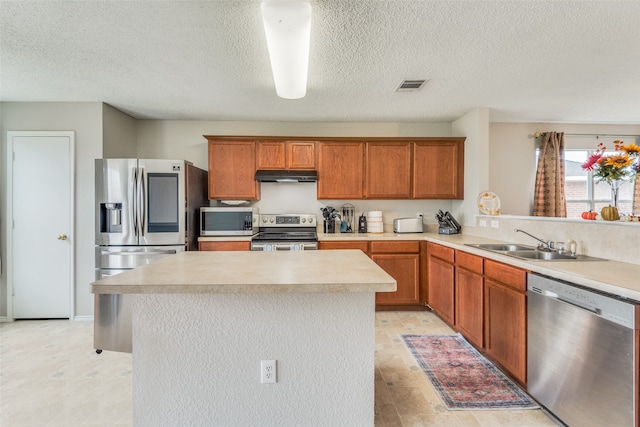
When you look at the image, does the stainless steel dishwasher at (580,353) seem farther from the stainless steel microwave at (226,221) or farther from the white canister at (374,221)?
the stainless steel microwave at (226,221)

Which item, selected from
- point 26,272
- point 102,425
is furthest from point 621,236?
point 26,272

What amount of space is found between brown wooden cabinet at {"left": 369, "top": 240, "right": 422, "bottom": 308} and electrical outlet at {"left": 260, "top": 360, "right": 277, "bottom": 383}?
2.26 meters

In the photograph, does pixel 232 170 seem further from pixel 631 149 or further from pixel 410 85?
pixel 631 149

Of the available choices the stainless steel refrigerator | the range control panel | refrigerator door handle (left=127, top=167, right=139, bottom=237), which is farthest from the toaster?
refrigerator door handle (left=127, top=167, right=139, bottom=237)

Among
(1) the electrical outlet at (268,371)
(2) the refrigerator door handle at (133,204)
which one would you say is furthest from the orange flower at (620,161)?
(2) the refrigerator door handle at (133,204)

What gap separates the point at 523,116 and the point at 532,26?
2.34 meters

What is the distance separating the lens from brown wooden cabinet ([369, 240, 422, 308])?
358cm

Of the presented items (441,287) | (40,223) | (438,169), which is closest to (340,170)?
(438,169)

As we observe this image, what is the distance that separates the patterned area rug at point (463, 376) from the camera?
1959 mm

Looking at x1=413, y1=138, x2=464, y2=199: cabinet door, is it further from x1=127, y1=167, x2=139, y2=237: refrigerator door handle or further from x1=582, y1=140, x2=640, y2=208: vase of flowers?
x1=127, y1=167, x2=139, y2=237: refrigerator door handle

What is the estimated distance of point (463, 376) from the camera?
2.25 meters

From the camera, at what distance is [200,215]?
142 inches

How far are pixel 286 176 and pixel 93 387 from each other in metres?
2.61

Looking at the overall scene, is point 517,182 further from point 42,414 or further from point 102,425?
point 42,414
